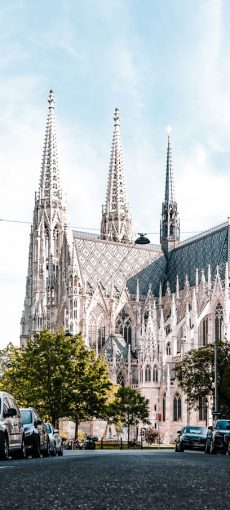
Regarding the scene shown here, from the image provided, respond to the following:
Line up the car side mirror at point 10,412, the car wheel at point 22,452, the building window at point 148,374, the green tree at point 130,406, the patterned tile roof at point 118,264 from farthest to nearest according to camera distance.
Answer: the patterned tile roof at point 118,264 → the building window at point 148,374 → the green tree at point 130,406 → the car wheel at point 22,452 → the car side mirror at point 10,412

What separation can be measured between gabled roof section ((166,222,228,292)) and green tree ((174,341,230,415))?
2487 centimetres

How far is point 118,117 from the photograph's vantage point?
113625 millimetres

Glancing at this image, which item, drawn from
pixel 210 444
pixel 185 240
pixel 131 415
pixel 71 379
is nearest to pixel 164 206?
pixel 185 240

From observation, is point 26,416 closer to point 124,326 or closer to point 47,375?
point 47,375

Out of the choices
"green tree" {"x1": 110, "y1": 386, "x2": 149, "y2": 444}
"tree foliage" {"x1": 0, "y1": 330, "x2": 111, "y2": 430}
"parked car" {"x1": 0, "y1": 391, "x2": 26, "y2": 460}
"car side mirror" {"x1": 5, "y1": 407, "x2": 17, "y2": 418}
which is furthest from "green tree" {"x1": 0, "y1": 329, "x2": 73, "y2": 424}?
"car side mirror" {"x1": 5, "y1": 407, "x2": 17, "y2": 418}

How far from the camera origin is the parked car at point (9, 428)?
59.4 ft

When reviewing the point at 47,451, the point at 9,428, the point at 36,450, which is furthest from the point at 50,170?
the point at 9,428

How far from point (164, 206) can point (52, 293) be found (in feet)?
75.5

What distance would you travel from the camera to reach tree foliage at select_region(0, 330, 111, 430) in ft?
187

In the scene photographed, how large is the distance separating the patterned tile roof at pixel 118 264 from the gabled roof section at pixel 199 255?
1.76 metres

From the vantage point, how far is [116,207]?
355ft

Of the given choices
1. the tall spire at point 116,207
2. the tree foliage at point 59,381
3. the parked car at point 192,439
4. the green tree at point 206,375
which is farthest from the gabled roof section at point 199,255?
the parked car at point 192,439

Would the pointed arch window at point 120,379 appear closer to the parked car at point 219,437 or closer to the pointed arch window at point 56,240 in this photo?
the pointed arch window at point 56,240

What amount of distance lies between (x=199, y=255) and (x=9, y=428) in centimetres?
7362
